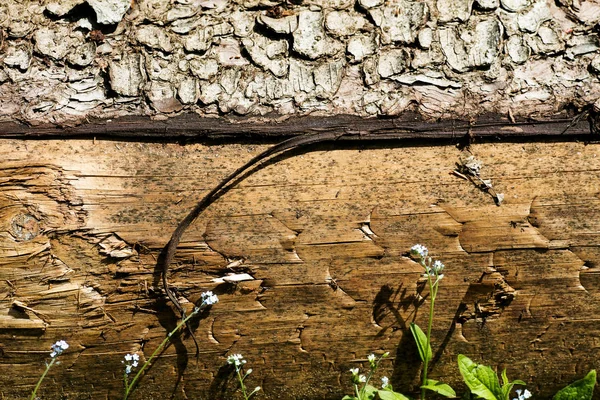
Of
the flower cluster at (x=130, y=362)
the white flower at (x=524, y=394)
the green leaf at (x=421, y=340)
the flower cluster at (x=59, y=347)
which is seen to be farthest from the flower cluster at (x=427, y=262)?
the flower cluster at (x=59, y=347)

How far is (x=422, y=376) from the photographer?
2076 mm

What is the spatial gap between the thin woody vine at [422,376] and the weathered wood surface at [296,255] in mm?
40

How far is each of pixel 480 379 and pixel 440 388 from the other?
136 mm

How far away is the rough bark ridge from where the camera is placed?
Result: 1851 mm

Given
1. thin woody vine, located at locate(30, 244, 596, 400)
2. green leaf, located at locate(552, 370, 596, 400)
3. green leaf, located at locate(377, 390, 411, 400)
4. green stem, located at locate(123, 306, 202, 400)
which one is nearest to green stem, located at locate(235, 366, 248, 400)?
thin woody vine, located at locate(30, 244, 596, 400)

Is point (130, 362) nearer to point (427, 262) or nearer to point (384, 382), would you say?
point (384, 382)

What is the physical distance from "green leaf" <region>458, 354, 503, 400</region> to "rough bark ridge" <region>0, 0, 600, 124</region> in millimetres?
838

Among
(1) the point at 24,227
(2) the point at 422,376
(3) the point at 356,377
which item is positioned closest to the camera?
(1) the point at 24,227

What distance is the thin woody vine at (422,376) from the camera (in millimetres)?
1935

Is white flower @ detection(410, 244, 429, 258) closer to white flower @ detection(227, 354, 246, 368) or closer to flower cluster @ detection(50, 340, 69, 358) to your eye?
white flower @ detection(227, 354, 246, 368)

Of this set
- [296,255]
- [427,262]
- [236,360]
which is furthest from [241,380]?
[427,262]

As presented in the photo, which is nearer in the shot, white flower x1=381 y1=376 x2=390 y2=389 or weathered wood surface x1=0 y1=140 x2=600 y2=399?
weathered wood surface x1=0 y1=140 x2=600 y2=399

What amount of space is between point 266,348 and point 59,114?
3.32 ft

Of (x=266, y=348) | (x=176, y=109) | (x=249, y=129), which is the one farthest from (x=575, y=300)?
(x=176, y=109)
